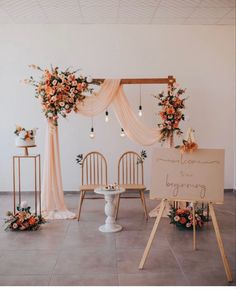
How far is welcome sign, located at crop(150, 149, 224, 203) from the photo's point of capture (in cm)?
342

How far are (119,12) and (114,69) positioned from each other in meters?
1.07

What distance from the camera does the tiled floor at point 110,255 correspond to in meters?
3.20

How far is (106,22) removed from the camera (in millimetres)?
6547

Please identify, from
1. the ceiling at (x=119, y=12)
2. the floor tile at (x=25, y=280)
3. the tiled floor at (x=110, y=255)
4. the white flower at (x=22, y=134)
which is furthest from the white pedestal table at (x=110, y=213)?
the ceiling at (x=119, y=12)

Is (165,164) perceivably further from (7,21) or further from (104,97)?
(7,21)

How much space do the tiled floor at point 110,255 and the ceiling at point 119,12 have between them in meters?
3.33

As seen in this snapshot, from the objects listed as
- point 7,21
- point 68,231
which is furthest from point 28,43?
point 68,231

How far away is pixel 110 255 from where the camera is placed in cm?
375

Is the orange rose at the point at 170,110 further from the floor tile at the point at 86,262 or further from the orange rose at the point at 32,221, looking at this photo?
the orange rose at the point at 32,221

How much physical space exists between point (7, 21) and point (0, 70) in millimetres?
881

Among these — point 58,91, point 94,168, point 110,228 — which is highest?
point 58,91

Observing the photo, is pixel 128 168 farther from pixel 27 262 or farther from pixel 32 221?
pixel 27 262

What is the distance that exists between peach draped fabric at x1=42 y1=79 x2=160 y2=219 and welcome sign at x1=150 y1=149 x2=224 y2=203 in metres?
1.80

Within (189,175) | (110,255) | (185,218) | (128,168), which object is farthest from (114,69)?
(110,255)
